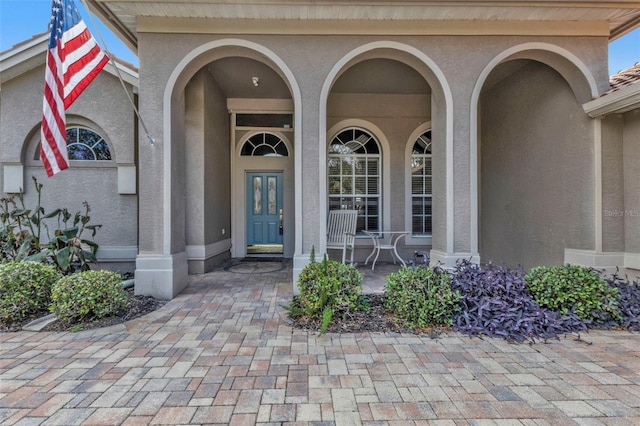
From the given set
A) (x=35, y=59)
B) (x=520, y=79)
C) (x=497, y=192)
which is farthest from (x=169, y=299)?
(x=520, y=79)

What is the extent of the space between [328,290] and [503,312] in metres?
1.89

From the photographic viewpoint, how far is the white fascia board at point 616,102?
3.69m

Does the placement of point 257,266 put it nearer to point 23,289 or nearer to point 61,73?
point 23,289

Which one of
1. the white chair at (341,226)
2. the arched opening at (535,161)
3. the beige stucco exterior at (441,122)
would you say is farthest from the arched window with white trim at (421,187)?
the beige stucco exterior at (441,122)

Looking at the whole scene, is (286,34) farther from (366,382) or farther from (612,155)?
(612,155)

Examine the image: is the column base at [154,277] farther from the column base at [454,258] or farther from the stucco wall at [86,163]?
the column base at [454,258]

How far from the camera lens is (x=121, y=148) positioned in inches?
205

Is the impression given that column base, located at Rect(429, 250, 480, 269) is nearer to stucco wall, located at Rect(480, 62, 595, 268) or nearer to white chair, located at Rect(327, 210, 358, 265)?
stucco wall, located at Rect(480, 62, 595, 268)

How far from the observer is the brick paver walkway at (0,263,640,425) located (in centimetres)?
200

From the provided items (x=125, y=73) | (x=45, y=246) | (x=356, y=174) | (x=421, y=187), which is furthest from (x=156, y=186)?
(x=421, y=187)

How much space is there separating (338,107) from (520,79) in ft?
11.0

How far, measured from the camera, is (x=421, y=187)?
689 centimetres

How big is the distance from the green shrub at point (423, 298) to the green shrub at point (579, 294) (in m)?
1.04

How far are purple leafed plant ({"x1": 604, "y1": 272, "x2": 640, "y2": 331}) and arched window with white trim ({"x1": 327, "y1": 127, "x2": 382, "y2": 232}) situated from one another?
3.98m
